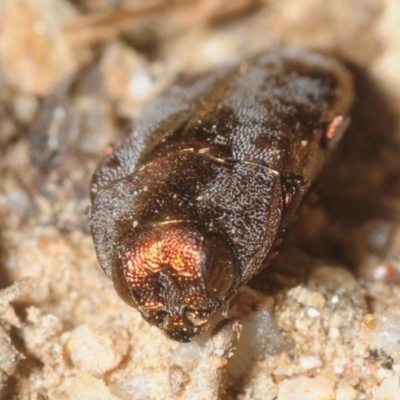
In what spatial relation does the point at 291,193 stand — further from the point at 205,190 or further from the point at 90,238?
the point at 90,238

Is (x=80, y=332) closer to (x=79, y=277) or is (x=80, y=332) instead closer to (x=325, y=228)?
(x=79, y=277)

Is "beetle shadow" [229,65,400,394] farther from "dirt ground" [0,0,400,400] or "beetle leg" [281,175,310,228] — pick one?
"beetle leg" [281,175,310,228]

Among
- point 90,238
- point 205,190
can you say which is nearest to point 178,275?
point 205,190

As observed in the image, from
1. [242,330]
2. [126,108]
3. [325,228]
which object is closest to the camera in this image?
[242,330]

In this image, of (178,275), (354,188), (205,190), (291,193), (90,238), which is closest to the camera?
(178,275)

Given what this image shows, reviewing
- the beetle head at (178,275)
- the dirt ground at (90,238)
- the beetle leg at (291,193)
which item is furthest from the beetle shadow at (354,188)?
the beetle head at (178,275)

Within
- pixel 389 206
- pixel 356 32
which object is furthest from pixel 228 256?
pixel 356 32
